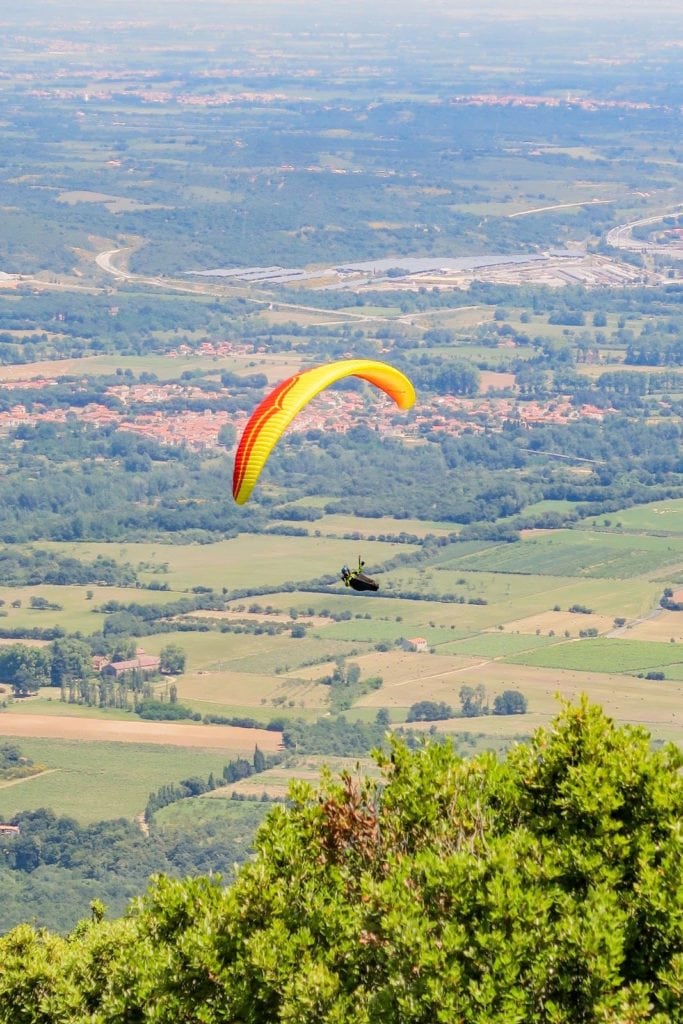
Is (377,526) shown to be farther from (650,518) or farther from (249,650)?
(249,650)

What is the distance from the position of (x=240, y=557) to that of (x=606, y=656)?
108ft

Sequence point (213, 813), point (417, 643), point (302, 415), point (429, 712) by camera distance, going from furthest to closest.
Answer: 1. point (302, 415)
2. point (417, 643)
3. point (429, 712)
4. point (213, 813)

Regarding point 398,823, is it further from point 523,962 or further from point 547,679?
point 547,679

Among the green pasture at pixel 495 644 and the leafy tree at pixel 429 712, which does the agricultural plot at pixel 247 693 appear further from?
the green pasture at pixel 495 644

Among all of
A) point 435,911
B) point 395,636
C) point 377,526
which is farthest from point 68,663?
point 435,911

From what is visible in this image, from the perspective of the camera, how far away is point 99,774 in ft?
262

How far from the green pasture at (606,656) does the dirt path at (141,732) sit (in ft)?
48.9

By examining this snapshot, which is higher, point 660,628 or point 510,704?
point 660,628

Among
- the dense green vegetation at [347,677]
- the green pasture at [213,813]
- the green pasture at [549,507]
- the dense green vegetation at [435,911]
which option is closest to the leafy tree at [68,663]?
the dense green vegetation at [347,677]

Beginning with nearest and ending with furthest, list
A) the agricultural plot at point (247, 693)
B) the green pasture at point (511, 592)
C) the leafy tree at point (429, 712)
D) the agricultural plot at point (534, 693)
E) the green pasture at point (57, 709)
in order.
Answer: the agricultural plot at point (534, 693)
the leafy tree at point (429, 712)
the agricultural plot at point (247, 693)
the green pasture at point (57, 709)
the green pasture at point (511, 592)

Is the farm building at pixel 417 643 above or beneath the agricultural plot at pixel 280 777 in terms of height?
above

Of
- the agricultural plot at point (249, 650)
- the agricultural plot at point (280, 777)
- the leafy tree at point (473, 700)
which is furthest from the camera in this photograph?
the agricultural plot at point (249, 650)

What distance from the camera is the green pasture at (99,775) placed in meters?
76.4

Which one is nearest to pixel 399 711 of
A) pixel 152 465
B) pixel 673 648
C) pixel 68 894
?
pixel 673 648
